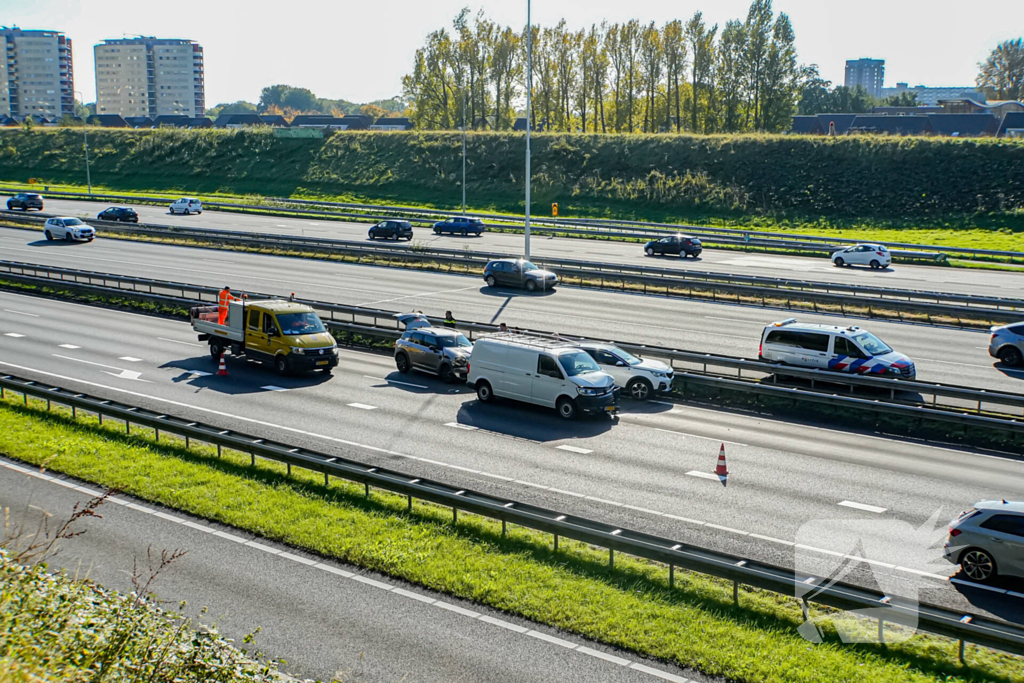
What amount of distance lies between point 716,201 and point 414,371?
50.8 metres

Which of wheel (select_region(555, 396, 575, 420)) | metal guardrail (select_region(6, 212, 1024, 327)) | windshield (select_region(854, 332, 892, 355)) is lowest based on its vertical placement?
A: wheel (select_region(555, 396, 575, 420))

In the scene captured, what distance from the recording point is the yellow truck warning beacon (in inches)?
1023

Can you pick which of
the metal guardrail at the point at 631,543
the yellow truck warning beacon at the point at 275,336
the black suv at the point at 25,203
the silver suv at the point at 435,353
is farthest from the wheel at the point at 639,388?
the black suv at the point at 25,203

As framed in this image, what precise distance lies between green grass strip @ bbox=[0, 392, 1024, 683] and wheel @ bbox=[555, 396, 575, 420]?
23.4 feet

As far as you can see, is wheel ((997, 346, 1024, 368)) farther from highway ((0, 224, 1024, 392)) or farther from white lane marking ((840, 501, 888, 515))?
white lane marking ((840, 501, 888, 515))

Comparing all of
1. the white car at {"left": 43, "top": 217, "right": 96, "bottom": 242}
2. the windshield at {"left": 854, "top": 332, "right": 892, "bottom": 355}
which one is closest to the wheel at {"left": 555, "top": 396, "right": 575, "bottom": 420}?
the windshield at {"left": 854, "top": 332, "right": 892, "bottom": 355}

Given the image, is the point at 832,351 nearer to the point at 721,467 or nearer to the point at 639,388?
the point at 639,388

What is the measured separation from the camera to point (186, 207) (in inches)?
2862

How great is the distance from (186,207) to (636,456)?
205 feet

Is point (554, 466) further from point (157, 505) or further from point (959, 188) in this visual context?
point (959, 188)

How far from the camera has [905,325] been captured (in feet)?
111

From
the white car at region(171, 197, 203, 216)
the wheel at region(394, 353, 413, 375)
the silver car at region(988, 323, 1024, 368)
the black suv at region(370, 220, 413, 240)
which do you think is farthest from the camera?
the white car at region(171, 197, 203, 216)

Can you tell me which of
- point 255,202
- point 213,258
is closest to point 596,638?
point 213,258

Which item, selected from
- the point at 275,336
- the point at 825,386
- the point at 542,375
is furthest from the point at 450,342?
the point at 825,386
